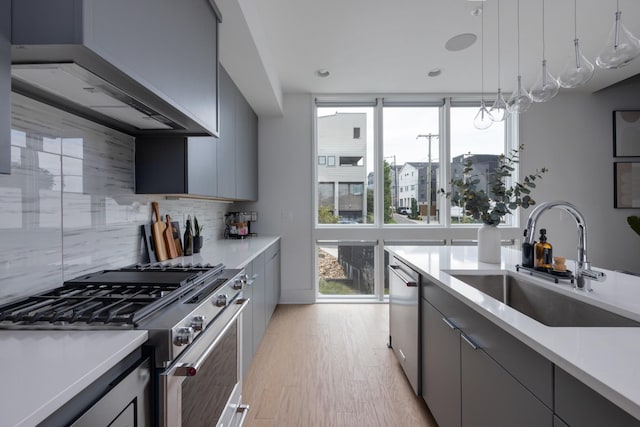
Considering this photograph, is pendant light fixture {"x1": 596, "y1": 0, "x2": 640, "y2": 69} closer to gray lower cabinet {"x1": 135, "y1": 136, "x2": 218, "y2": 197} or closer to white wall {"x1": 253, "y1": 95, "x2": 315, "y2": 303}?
gray lower cabinet {"x1": 135, "y1": 136, "x2": 218, "y2": 197}

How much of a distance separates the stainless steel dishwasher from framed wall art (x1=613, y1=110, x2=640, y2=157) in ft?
12.2

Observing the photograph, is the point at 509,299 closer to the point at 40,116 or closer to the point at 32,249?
the point at 32,249

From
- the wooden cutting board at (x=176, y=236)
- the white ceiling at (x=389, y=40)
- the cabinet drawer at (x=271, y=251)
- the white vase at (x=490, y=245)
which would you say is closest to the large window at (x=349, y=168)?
the white ceiling at (x=389, y=40)

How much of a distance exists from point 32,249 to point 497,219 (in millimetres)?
2285

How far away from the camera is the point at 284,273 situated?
3881 millimetres

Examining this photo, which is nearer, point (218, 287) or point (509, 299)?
point (218, 287)

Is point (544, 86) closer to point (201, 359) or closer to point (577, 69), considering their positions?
point (577, 69)

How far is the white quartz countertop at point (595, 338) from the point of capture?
1.88 ft

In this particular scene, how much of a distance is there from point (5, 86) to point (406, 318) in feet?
7.12

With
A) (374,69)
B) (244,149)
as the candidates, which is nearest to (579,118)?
(374,69)

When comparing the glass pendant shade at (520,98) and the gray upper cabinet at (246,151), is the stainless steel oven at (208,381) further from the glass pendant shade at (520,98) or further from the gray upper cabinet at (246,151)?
the glass pendant shade at (520,98)

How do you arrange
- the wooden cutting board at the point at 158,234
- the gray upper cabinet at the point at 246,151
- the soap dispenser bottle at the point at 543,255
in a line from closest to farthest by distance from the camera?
1. the soap dispenser bottle at the point at 543,255
2. the wooden cutting board at the point at 158,234
3. the gray upper cabinet at the point at 246,151

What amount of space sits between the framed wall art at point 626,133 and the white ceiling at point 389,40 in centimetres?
53

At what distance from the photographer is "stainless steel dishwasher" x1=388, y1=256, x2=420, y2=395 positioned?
185 centimetres
